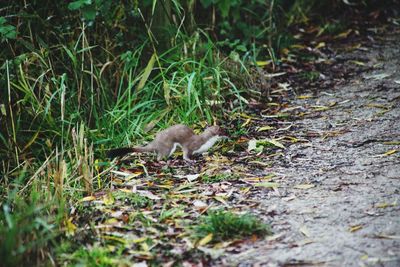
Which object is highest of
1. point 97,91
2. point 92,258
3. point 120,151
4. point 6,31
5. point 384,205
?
point 6,31

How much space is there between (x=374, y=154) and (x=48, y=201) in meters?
2.38

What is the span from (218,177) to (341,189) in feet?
2.90

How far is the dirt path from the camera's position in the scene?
3.22m

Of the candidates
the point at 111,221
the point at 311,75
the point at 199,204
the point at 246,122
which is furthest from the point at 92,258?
the point at 311,75

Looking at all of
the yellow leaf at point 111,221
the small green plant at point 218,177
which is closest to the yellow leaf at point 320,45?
the small green plant at point 218,177

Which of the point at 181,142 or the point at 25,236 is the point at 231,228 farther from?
the point at 181,142

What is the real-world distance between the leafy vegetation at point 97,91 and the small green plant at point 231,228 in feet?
0.22

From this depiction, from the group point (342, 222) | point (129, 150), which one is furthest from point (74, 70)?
point (342, 222)

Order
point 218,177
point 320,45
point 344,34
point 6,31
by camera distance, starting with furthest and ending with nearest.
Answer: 1. point 344,34
2. point 320,45
3. point 6,31
4. point 218,177

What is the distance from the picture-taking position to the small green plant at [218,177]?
4.31 meters

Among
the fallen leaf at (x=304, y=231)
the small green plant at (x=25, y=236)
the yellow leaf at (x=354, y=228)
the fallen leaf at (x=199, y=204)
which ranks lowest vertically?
the yellow leaf at (x=354, y=228)

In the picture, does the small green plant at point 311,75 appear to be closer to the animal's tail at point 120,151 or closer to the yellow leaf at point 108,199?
the animal's tail at point 120,151

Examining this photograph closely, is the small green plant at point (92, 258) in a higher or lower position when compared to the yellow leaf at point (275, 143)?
higher

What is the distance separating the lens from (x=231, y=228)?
11.4 ft
